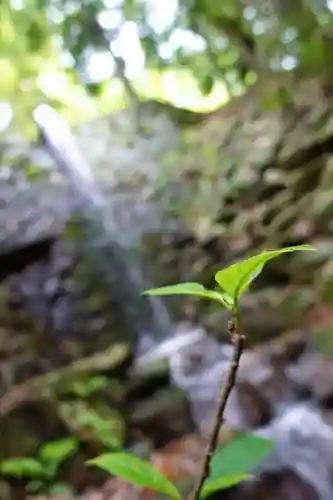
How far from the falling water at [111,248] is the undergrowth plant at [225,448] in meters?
2.30

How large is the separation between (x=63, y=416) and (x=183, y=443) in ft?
1.65

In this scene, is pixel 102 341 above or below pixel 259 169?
below

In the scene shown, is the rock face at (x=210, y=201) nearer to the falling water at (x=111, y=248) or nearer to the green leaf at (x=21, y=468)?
the falling water at (x=111, y=248)

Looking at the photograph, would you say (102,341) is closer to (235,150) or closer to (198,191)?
(198,191)

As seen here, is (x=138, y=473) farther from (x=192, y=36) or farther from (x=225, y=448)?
(x=192, y=36)

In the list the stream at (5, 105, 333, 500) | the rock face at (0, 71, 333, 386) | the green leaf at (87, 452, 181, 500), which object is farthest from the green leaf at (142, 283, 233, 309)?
the rock face at (0, 71, 333, 386)

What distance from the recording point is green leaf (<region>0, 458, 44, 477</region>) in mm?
2311

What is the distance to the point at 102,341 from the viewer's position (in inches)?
132

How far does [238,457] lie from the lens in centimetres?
114

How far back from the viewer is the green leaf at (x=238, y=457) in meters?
1.12

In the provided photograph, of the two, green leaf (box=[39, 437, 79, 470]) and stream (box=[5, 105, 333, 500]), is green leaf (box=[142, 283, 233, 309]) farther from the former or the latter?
green leaf (box=[39, 437, 79, 470])

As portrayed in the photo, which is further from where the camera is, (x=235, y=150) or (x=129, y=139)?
(x=129, y=139)

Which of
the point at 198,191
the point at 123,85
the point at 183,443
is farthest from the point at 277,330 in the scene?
the point at 123,85

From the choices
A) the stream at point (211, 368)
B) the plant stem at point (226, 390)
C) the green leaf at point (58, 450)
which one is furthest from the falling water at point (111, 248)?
the plant stem at point (226, 390)
